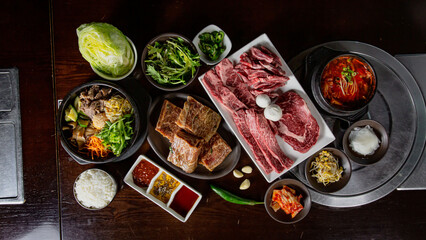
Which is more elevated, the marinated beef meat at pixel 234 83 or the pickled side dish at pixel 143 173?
the marinated beef meat at pixel 234 83

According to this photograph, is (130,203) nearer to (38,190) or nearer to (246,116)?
(38,190)

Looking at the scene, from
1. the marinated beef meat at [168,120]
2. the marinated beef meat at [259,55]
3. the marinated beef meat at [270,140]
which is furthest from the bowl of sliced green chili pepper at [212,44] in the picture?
the marinated beef meat at [270,140]

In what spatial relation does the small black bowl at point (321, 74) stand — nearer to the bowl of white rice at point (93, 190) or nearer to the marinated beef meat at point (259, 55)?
the marinated beef meat at point (259, 55)

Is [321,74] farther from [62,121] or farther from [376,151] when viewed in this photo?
[62,121]

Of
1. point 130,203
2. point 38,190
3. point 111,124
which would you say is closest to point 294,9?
point 111,124

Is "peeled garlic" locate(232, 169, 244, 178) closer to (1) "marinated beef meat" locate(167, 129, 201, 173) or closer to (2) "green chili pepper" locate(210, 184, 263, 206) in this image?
(2) "green chili pepper" locate(210, 184, 263, 206)
